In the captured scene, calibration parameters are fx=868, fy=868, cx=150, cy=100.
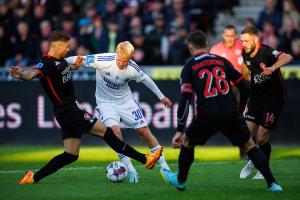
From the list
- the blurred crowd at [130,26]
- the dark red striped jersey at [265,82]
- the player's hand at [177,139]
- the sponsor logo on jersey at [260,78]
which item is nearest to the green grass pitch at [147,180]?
the player's hand at [177,139]

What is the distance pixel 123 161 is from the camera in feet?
43.5

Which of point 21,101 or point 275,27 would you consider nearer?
point 21,101

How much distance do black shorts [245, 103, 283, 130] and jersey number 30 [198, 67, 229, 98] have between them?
232 cm

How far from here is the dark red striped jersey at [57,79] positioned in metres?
12.0

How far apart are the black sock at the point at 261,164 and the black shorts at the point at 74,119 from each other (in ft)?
8.03

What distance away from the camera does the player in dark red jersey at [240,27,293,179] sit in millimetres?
13008

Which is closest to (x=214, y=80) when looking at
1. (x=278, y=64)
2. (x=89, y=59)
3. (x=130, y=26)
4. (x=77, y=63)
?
(x=278, y=64)

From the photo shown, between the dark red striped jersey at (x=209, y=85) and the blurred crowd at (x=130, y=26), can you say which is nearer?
the dark red striped jersey at (x=209, y=85)

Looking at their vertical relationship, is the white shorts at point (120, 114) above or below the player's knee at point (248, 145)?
below

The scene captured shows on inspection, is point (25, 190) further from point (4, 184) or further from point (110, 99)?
point (110, 99)

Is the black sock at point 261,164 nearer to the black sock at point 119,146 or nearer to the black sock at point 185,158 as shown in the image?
the black sock at point 185,158

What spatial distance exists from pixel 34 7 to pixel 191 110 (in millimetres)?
7290

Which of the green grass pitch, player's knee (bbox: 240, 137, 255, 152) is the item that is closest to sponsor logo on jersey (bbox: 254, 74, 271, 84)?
the green grass pitch

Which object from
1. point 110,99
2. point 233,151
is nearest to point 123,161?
point 110,99
